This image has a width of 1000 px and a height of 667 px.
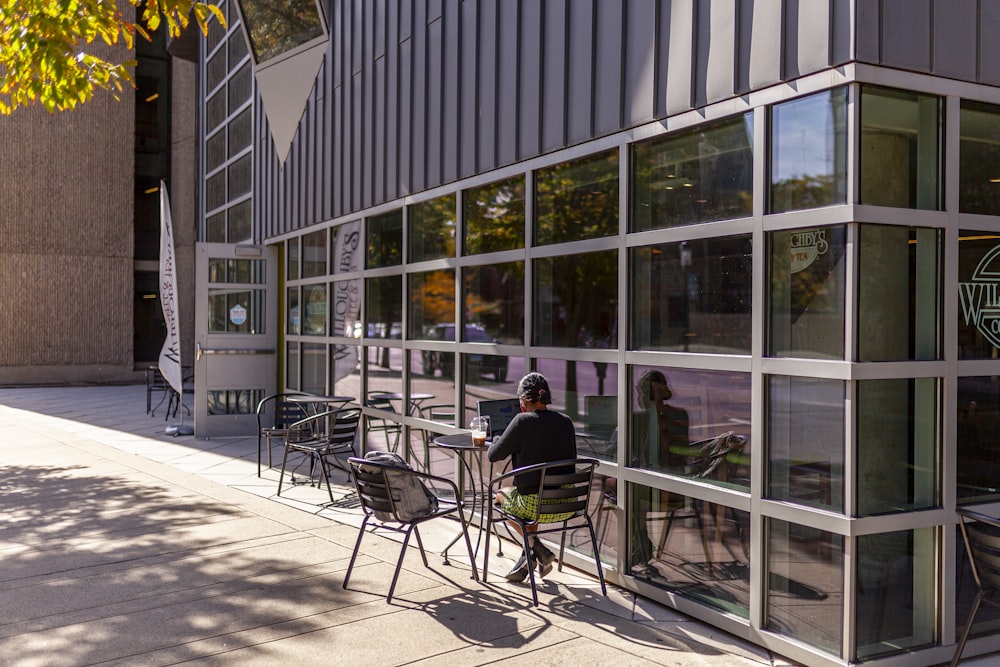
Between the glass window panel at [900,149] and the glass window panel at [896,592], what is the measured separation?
5.51 feet

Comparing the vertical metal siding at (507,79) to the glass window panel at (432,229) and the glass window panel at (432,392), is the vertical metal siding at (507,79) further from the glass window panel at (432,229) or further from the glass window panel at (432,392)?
the glass window panel at (432,392)

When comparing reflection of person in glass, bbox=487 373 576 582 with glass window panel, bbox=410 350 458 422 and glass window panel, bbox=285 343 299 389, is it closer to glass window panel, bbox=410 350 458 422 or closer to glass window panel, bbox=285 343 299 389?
glass window panel, bbox=410 350 458 422

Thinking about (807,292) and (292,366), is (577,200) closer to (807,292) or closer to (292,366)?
(807,292)

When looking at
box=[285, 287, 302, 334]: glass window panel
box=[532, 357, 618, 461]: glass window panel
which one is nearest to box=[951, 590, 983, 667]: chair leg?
box=[532, 357, 618, 461]: glass window panel

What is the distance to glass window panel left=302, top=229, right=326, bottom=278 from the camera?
10727 millimetres

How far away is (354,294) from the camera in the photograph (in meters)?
9.88

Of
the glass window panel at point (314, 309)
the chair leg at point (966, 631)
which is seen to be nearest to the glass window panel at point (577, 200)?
the chair leg at point (966, 631)

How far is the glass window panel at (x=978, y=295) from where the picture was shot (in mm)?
4289

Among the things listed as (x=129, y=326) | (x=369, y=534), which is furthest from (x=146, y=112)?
(x=369, y=534)

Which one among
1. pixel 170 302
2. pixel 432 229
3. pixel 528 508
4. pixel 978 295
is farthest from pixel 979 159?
pixel 170 302

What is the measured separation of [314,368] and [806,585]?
818 centimetres

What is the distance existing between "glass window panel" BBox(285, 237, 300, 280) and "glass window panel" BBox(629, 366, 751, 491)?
7.41m

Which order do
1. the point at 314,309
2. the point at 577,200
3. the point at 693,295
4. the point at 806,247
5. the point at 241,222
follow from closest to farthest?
the point at 806,247 → the point at 693,295 → the point at 577,200 → the point at 314,309 → the point at 241,222

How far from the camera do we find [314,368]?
1127cm
